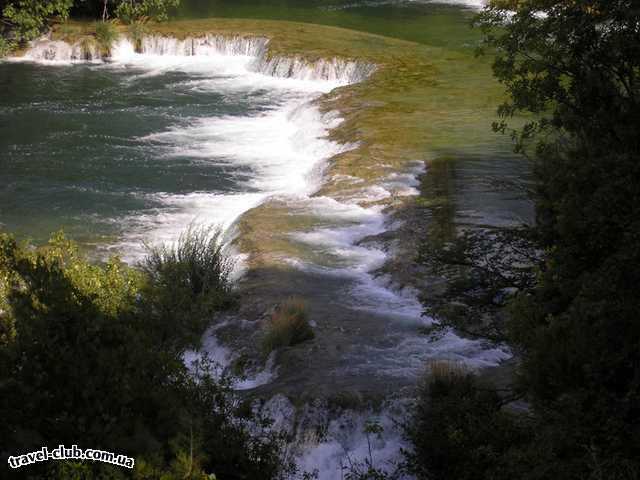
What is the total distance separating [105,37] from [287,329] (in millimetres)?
26957

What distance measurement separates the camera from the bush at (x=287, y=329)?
30.3ft

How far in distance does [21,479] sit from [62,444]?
30cm

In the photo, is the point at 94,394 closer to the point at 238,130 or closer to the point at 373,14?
the point at 238,130

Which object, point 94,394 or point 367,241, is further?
point 367,241

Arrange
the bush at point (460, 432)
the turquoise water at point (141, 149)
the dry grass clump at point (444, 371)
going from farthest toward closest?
the turquoise water at point (141, 149), the dry grass clump at point (444, 371), the bush at point (460, 432)

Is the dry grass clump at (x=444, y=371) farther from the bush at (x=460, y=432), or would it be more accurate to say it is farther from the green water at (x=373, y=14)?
the green water at (x=373, y=14)

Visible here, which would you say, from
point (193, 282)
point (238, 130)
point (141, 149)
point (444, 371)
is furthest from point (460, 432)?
point (238, 130)

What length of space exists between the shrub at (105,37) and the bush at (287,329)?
26.4 m

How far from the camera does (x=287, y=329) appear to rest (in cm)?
927

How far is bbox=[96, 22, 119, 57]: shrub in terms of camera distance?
33.0 metres

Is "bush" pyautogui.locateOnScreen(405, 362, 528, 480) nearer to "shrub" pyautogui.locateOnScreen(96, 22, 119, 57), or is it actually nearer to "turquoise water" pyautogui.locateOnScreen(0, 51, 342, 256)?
"turquoise water" pyautogui.locateOnScreen(0, 51, 342, 256)

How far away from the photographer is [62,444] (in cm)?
421

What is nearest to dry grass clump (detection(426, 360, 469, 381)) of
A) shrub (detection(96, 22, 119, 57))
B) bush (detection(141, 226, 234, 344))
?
bush (detection(141, 226, 234, 344))

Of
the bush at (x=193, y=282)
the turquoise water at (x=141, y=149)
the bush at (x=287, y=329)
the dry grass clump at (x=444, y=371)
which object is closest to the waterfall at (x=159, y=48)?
the turquoise water at (x=141, y=149)
